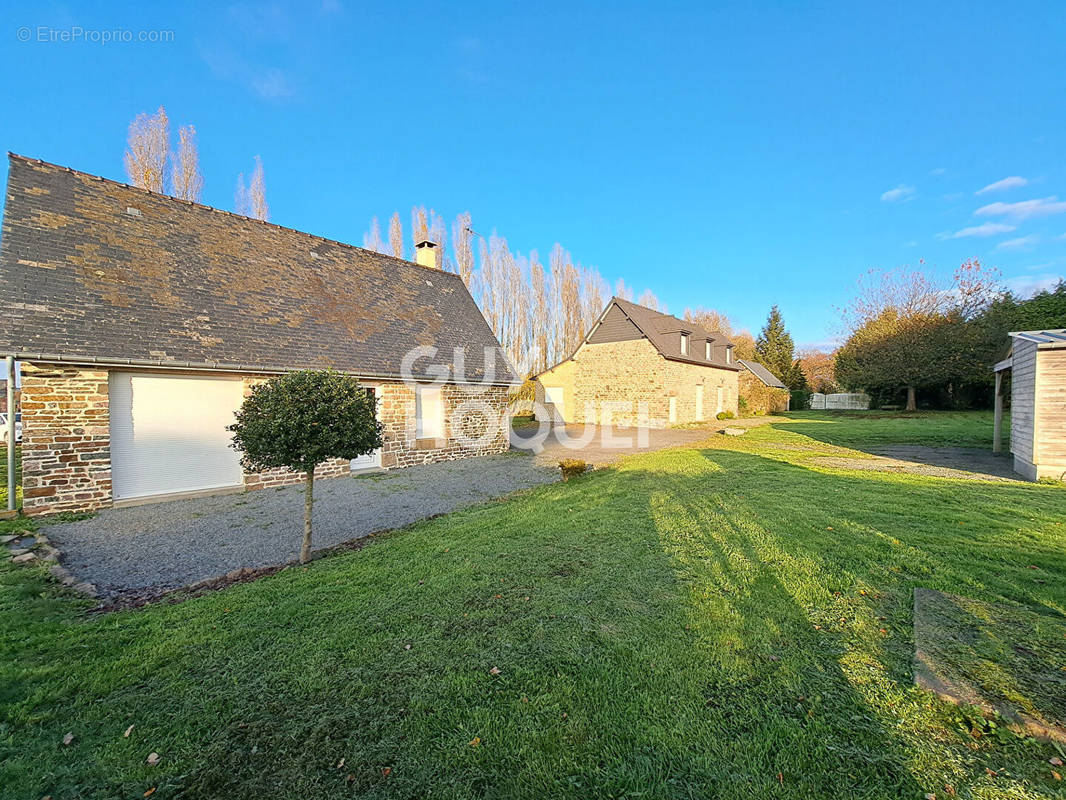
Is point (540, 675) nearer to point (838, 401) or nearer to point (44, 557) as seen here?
point (44, 557)

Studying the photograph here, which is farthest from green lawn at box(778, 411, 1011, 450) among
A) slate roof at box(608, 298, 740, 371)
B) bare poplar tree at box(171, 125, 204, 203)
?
bare poplar tree at box(171, 125, 204, 203)

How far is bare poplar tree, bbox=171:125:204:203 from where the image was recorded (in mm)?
15883

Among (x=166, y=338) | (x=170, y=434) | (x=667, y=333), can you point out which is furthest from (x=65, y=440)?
(x=667, y=333)

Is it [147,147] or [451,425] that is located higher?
[147,147]

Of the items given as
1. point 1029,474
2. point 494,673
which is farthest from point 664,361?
point 494,673

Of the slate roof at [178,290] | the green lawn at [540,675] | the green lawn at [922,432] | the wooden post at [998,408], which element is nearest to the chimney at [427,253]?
the slate roof at [178,290]

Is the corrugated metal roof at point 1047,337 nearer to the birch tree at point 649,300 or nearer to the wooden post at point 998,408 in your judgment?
the wooden post at point 998,408

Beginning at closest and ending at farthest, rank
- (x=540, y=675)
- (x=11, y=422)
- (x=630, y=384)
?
(x=540, y=675)
(x=11, y=422)
(x=630, y=384)

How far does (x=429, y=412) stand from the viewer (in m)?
12.4

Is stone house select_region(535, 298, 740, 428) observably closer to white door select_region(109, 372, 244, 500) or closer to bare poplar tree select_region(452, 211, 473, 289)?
bare poplar tree select_region(452, 211, 473, 289)

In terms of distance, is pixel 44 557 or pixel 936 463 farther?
pixel 936 463

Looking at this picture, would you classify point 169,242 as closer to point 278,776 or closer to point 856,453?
point 278,776

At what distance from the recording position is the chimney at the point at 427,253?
52.4 feet

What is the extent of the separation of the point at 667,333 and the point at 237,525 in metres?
20.7
